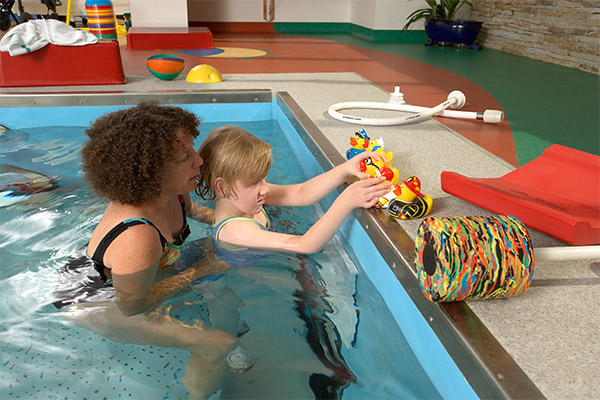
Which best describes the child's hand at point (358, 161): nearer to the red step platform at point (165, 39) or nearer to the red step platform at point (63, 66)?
the red step platform at point (63, 66)

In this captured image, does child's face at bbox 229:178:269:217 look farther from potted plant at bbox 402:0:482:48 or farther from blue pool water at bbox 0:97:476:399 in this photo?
potted plant at bbox 402:0:482:48

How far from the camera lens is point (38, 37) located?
13.7 feet

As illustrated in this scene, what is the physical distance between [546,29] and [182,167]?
724 centimetres

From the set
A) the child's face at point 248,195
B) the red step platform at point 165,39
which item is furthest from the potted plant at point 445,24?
the child's face at point 248,195

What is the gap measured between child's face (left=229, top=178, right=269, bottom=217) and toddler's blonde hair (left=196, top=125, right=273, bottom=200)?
0.05 feet

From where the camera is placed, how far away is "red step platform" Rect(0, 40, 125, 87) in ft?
13.8

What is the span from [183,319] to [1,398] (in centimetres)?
55

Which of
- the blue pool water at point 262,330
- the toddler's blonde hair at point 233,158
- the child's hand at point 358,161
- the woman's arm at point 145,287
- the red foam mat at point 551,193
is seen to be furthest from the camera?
the child's hand at point 358,161

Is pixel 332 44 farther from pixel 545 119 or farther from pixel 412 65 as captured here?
pixel 545 119

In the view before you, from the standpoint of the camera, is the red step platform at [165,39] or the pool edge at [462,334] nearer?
the pool edge at [462,334]

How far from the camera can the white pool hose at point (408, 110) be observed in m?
3.40

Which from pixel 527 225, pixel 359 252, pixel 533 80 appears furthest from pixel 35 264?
pixel 533 80

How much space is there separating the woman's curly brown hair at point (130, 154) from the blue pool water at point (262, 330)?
470 mm

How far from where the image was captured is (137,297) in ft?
5.40
